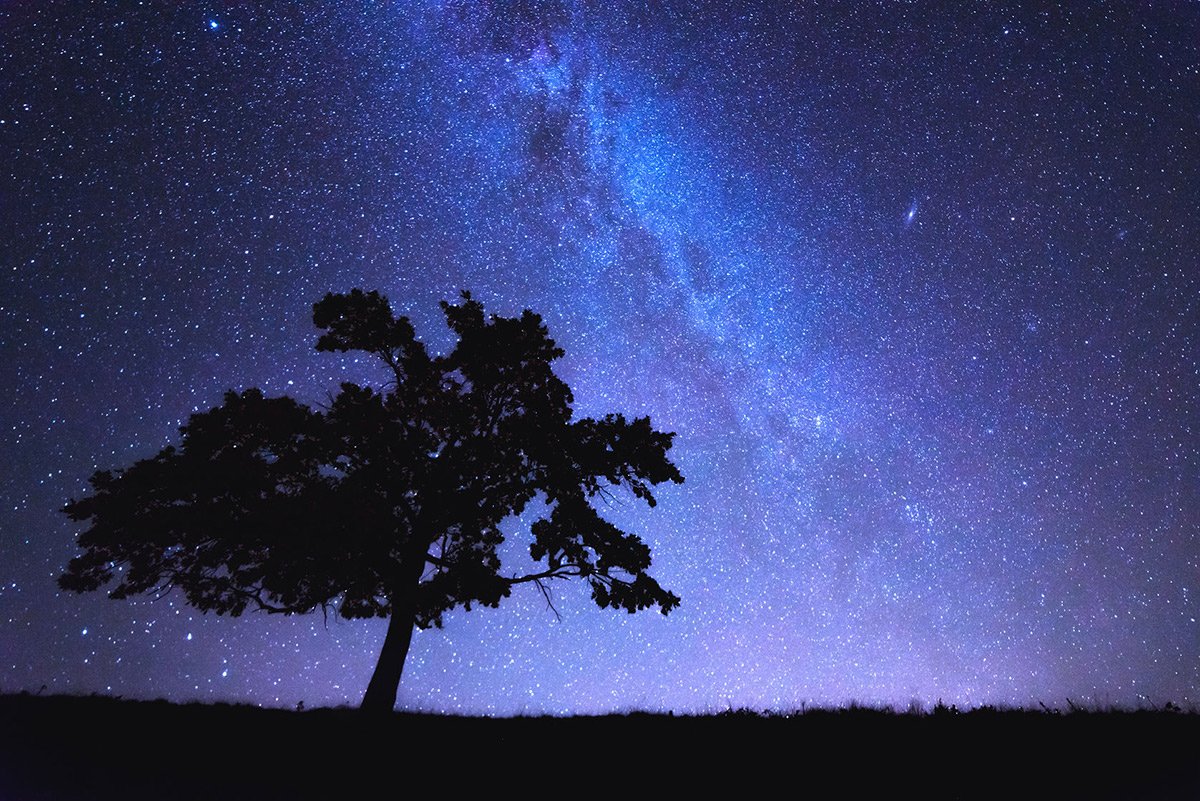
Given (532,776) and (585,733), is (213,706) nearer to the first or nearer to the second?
(585,733)

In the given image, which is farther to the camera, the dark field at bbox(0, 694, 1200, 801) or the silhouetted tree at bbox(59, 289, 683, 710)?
the silhouetted tree at bbox(59, 289, 683, 710)

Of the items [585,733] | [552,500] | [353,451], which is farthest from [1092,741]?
[353,451]

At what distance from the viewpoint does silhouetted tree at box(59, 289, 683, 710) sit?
1479cm

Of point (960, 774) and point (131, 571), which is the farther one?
point (131, 571)

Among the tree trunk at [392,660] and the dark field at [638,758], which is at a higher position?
the tree trunk at [392,660]

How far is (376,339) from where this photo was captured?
17.8 metres

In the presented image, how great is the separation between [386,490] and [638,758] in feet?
33.6

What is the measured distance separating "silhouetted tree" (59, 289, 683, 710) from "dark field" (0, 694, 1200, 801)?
4179mm

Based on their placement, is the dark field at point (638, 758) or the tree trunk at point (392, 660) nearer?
the dark field at point (638, 758)

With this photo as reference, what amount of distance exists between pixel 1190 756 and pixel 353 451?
51.7 feet

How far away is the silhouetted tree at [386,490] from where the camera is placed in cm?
1479

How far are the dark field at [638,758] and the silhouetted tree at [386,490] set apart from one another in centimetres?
418

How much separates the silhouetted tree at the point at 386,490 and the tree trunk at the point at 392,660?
0.03 metres

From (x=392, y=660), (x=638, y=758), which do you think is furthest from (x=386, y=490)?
(x=638, y=758)
